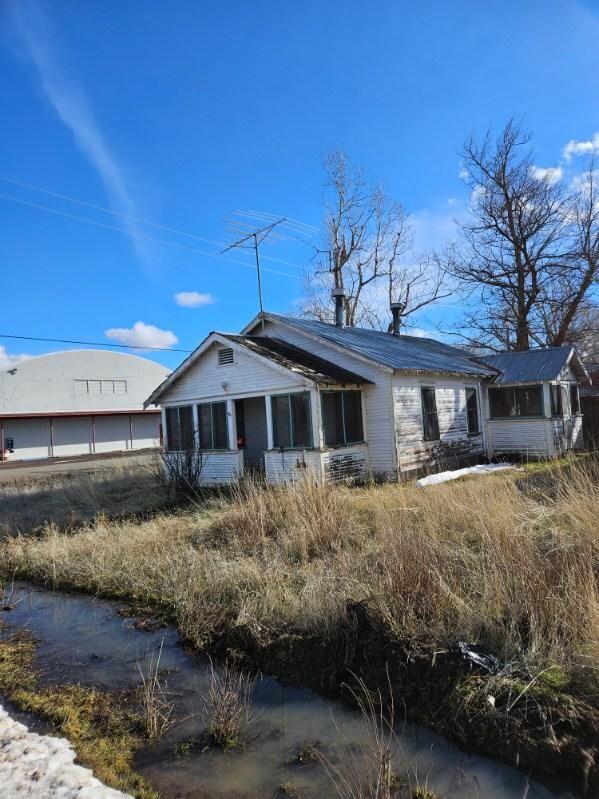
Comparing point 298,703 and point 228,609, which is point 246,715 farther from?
point 228,609

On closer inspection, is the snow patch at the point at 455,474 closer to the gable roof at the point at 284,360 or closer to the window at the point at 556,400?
the gable roof at the point at 284,360

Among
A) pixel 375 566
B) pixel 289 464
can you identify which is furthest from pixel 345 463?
pixel 375 566

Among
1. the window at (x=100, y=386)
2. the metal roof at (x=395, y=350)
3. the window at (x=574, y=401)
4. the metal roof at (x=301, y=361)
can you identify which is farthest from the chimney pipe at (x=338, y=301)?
the window at (x=100, y=386)

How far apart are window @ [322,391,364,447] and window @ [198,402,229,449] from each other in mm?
3456

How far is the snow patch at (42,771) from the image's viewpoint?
9.77 ft

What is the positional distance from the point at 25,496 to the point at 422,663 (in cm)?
1427

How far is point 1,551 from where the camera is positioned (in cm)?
909

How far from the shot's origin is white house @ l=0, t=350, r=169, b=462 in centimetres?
3409

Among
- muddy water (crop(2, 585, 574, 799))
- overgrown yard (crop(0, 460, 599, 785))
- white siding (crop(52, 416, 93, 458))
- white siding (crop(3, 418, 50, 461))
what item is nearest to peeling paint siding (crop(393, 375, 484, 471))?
overgrown yard (crop(0, 460, 599, 785))

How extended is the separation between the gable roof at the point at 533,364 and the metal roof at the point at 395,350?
55 centimetres

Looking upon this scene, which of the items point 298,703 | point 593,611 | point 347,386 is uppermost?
point 347,386

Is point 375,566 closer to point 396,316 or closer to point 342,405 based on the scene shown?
point 342,405

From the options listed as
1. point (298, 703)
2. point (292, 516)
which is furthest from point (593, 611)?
point (292, 516)

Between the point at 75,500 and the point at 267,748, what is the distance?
1193 cm
